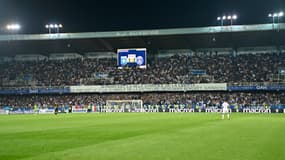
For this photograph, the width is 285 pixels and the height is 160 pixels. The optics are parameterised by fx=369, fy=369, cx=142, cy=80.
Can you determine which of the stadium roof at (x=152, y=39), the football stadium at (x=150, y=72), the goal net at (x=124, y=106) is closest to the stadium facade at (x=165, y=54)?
the stadium roof at (x=152, y=39)

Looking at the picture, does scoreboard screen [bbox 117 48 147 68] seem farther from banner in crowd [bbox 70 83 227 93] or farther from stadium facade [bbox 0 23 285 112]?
banner in crowd [bbox 70 83 227 93]

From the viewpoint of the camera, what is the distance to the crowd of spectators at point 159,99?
6141 centimetres

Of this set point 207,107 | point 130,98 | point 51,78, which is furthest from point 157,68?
point 51,78

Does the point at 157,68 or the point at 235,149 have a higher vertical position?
the point at 157,68

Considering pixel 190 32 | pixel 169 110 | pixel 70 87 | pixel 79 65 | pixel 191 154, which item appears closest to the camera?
pixel 191 154

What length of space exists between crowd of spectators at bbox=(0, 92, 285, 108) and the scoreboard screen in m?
16.3

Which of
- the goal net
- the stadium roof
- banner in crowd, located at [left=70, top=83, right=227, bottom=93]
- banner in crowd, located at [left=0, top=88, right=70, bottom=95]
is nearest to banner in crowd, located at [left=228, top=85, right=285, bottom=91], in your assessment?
banner in crowd, located at [left=70, top=83, right=227, bottom=93]

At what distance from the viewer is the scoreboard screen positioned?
49281mm

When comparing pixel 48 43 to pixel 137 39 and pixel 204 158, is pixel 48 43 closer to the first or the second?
pixel 137 39

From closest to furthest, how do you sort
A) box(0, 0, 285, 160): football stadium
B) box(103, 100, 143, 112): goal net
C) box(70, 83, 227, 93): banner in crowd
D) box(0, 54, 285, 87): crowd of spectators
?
box(0, 0, 285, 160): football stadium → box(70, 83, 227, 93): banner in crowd → box(103, 100, 143, 112): goal net → box(0, 54, 285, 87): crowd of spectators

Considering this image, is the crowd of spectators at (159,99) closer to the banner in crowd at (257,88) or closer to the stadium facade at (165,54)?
the stadium facade at (165,54)

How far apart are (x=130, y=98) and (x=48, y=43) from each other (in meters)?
17.4

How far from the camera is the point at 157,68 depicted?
68.6 metres

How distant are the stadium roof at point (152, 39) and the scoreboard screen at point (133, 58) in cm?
897
